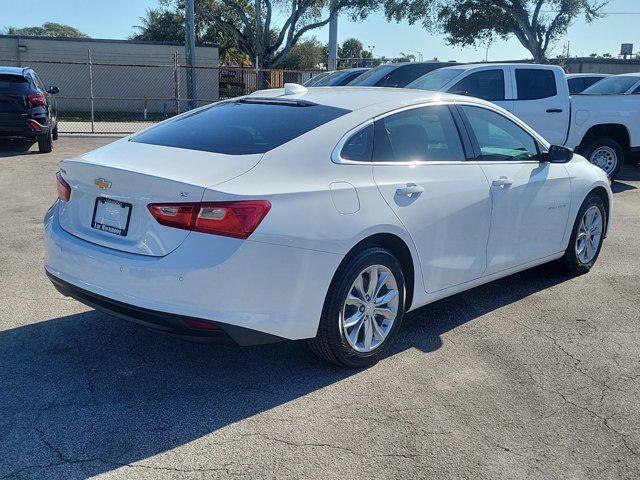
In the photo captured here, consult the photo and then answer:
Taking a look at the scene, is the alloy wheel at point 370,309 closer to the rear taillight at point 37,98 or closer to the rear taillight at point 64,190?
the rear taillight at point 64,190

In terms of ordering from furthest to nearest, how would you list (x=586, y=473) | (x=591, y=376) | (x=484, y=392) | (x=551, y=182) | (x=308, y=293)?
(x=551, y=182) < (x=591, y=376) < (x=484, y=392) < (x=308, y=293) < (x=586, y=473)

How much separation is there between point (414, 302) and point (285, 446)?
5.10 ft

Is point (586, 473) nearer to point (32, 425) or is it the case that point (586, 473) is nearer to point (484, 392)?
point (484, 392)

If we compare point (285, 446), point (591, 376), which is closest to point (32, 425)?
point (285, 446)

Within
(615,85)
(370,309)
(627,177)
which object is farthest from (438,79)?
(370,309)

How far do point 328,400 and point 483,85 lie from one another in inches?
318

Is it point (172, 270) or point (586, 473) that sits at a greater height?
point (172, 270)

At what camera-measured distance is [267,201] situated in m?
3.47

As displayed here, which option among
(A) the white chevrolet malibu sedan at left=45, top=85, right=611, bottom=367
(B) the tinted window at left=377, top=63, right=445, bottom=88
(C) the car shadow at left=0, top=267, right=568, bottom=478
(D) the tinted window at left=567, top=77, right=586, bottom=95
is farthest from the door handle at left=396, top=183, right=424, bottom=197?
(D) the tinted window at left=567, top=77, right=586, bottom=95

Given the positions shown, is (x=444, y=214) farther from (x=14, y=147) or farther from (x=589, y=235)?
(x=14, y=147)

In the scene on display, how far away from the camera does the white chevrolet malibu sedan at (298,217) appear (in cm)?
342

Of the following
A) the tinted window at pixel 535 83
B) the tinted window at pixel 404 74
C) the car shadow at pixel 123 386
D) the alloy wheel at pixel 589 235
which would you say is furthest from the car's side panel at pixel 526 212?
→ the tinted window at pixel 404 74

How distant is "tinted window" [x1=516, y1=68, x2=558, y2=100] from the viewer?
10961mm

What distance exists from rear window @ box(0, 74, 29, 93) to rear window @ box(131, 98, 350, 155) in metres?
9.12
